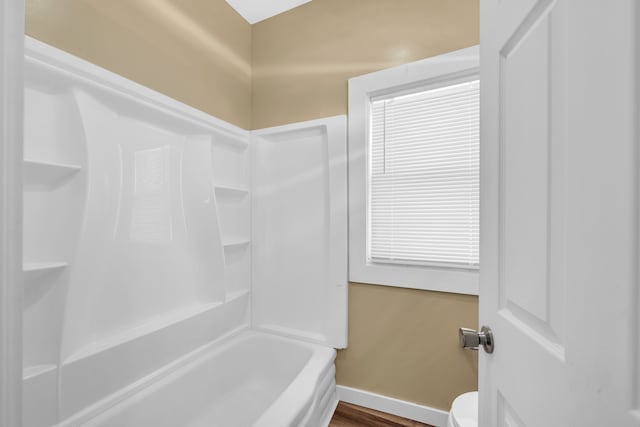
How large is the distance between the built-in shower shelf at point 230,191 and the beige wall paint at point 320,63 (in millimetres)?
479

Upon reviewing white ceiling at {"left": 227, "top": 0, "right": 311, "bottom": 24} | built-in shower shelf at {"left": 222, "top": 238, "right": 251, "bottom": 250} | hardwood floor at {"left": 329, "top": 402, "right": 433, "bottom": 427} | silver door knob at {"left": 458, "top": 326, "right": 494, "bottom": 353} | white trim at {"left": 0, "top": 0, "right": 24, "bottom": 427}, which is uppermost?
white ceiling at {"left": 227, "top": 0, "right": 311, "bottom": 24}

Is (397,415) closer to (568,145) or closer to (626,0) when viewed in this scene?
(568,145)

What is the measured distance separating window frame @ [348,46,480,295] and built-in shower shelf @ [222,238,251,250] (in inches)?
29.9

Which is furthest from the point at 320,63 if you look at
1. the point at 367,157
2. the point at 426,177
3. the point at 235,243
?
the point at 235,243

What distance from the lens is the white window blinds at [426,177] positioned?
4.80ft

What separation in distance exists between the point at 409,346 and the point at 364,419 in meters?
0.49

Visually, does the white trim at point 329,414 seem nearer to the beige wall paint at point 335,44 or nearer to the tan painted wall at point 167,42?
the beige wall paint at point 335,44

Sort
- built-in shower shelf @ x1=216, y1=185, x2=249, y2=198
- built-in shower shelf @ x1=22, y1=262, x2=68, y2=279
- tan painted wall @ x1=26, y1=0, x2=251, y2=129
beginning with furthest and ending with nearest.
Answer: built-in shower shelf @ x1=216, y1=185, x2=249, y2=198, tan painted wall @ x1=26, y1=0, x2=251, y2=129, built-in shower shelf @ x1=22, y1=262, x2=68, y2=279

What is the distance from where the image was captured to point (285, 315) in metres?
1.92

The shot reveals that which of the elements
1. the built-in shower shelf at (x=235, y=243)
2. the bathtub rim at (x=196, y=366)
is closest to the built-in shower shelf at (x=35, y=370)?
the bathtub rim at (x=196, y=366)

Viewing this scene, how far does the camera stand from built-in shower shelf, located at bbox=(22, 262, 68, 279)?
943 mm

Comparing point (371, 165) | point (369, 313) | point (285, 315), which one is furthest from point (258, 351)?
point (371, 165)

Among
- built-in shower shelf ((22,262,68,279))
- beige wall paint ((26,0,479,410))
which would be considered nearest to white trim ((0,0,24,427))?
built-in shower shelf ((22,262,68,279))

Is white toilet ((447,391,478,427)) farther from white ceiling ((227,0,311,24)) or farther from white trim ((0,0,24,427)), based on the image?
white ceiling ((227,0,311,24))
